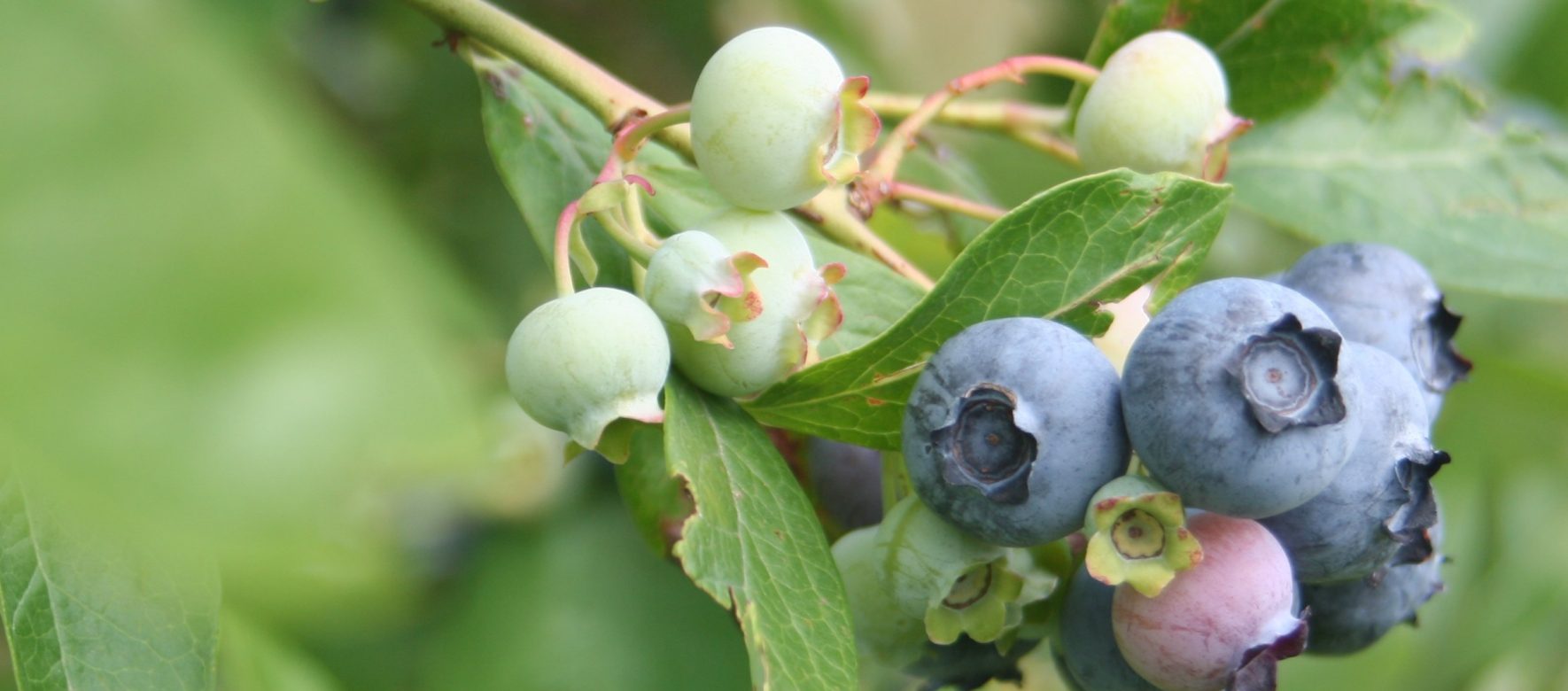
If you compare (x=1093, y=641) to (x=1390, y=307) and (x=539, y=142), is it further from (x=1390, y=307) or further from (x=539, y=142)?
(x=539, y=142)

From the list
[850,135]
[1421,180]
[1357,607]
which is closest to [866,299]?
[850,135]

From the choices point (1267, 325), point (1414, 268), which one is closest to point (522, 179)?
point (1267, 325)

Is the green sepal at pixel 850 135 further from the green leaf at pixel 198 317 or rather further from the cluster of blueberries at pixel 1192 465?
the green leaf at pixel 198 317

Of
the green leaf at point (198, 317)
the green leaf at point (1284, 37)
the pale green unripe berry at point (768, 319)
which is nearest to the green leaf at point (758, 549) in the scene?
the pale green unripe berry at point (768, 319)

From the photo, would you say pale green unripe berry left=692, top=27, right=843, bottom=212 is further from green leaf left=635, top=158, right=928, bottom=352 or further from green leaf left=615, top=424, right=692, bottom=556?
green leaf left=615, top=424, right=692, bottom=556

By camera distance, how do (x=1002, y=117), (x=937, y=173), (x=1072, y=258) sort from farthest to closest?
1. (x=937, y=173)
2. (x=1002, y=117)
3. (x=1072, y=258)

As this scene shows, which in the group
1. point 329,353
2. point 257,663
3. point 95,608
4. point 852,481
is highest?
point 329,353

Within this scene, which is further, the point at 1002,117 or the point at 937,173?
the point at 937,173
